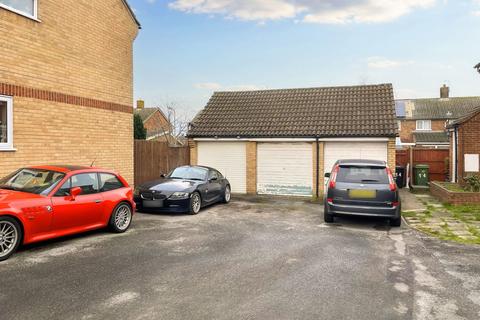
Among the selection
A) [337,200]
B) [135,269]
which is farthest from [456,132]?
[135,269]

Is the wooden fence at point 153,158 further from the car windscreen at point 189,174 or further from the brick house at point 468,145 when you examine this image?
the brick house at point 468,145

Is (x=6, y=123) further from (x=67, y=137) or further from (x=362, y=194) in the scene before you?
(x=362, y=194)

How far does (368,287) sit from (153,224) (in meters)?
5.37

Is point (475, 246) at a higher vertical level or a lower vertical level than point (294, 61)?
lower

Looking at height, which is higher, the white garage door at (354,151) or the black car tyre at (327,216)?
the white garage door at (354,151)

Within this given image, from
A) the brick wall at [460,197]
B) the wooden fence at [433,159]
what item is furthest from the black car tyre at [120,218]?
the wooden fence at [433,159]

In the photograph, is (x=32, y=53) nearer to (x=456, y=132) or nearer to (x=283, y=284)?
(x=283, y=284)

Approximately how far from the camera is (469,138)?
15344 mm

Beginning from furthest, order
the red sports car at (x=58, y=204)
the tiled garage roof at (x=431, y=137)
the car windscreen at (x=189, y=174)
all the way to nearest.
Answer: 1. the tiled garage roof at (x=431, y=137)
2. the car windscreen at (x=189, y=174)
3. the red sports car at (x=58, y=204)

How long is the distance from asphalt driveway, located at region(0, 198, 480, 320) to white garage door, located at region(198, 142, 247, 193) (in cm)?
737

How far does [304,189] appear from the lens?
14938 millimetres

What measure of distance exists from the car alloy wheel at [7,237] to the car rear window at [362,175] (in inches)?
263

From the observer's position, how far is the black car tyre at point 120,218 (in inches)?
305

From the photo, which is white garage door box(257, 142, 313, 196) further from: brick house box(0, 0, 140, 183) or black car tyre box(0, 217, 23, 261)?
black car tyre box(0, 217, 23, 261)
